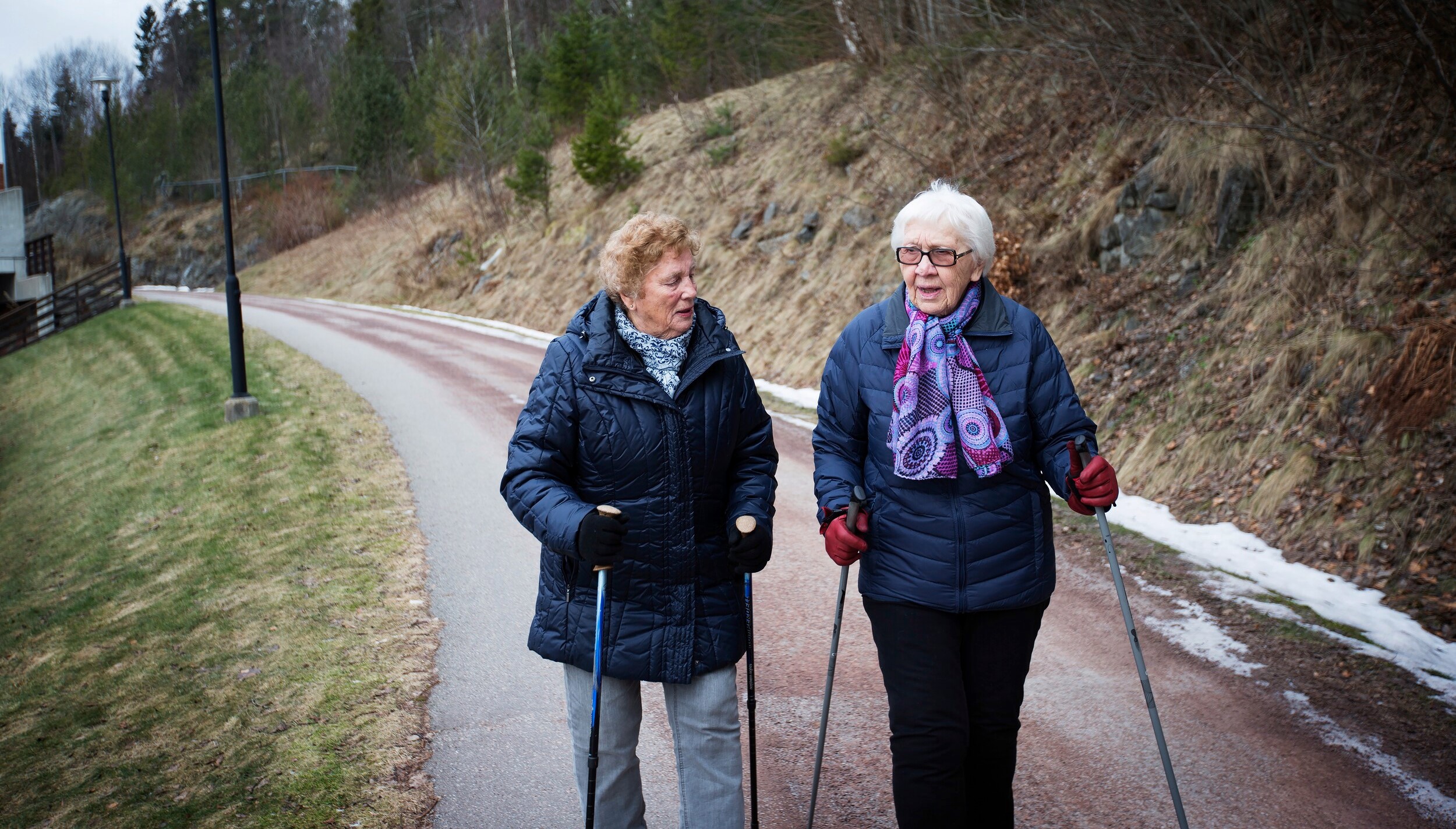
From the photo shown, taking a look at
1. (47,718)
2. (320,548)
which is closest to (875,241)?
(320,548)

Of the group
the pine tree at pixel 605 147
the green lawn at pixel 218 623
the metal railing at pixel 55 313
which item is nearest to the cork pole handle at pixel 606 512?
the green lawn at pixel 218 623

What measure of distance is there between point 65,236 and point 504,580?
242 ft

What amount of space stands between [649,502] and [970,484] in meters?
0.95

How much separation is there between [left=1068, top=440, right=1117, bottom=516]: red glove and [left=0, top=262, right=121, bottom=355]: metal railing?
34373 mm

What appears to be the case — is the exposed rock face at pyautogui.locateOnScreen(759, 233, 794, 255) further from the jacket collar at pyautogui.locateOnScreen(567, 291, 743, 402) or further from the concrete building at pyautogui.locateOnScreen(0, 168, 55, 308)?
the concrete building at pyautogui.locateOnScreen(0, 168, 55, 308)

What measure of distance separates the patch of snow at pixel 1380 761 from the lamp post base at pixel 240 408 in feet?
39.7

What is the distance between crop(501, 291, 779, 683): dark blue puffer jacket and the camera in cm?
292

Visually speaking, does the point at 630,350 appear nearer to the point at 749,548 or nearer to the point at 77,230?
the point at 749,548

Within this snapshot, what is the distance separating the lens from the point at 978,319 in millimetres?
3047

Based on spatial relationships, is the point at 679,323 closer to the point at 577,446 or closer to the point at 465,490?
the point at 577,446

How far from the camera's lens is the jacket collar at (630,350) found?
2.92 meters

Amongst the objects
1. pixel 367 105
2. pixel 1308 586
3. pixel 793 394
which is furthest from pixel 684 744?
pixel 367 105

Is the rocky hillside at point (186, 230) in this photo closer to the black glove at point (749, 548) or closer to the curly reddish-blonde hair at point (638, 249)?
the curly reddish-blonde hair at point (638, 249)

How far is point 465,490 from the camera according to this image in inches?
361
